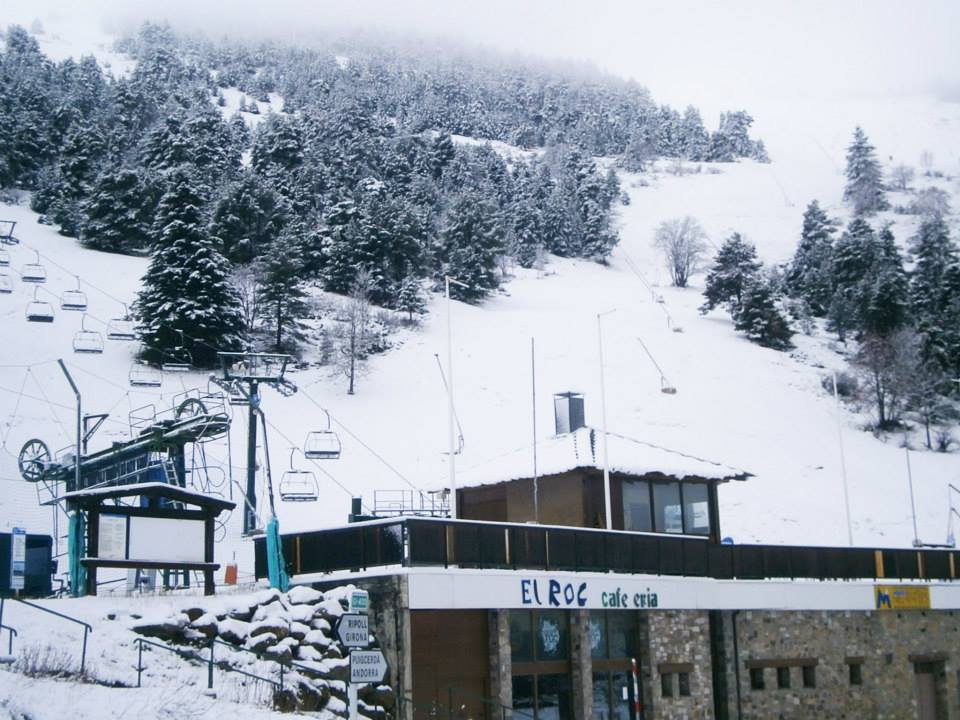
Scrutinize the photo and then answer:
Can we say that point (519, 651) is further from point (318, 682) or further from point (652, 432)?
point (652, 432)

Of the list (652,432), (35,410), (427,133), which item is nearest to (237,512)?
(35,410)

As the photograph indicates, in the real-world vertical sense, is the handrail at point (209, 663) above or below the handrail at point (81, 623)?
below

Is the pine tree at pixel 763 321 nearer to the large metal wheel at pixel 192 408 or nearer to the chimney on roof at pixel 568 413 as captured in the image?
the chimney on roof at pixel 568 413

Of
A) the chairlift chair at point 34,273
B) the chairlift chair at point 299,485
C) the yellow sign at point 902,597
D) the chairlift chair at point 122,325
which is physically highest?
the chairlift chair at point 34,273

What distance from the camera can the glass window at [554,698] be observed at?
29.0 m

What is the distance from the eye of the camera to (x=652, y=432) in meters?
66.2

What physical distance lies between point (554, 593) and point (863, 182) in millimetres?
128086

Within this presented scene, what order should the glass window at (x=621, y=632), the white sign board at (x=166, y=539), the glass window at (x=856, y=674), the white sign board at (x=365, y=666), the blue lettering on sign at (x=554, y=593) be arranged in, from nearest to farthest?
the white sign board at (x=365, y=666) < the white sign board at (x=166, y=539) < the blue lettering on sign at (x=554, y=593) < the glass window at (x=621, y=632) < the glass window at (x=856, y=674)

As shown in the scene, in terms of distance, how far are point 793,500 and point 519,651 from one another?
35558 millimetres

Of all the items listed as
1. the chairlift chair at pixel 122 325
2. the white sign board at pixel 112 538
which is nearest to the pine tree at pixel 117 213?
the chairlift chair at pixel 122 325

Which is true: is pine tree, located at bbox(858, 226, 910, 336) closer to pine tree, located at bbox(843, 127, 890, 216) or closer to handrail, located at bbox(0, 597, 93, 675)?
pine tree, located at bbox(843, 127, 890, 216)

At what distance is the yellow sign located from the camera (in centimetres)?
3697

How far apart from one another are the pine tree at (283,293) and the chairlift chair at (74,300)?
1164 centimetres

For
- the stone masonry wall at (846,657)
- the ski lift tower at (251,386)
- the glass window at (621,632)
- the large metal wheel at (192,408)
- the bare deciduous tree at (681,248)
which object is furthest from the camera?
the bare deciduous tree at (681,248)
